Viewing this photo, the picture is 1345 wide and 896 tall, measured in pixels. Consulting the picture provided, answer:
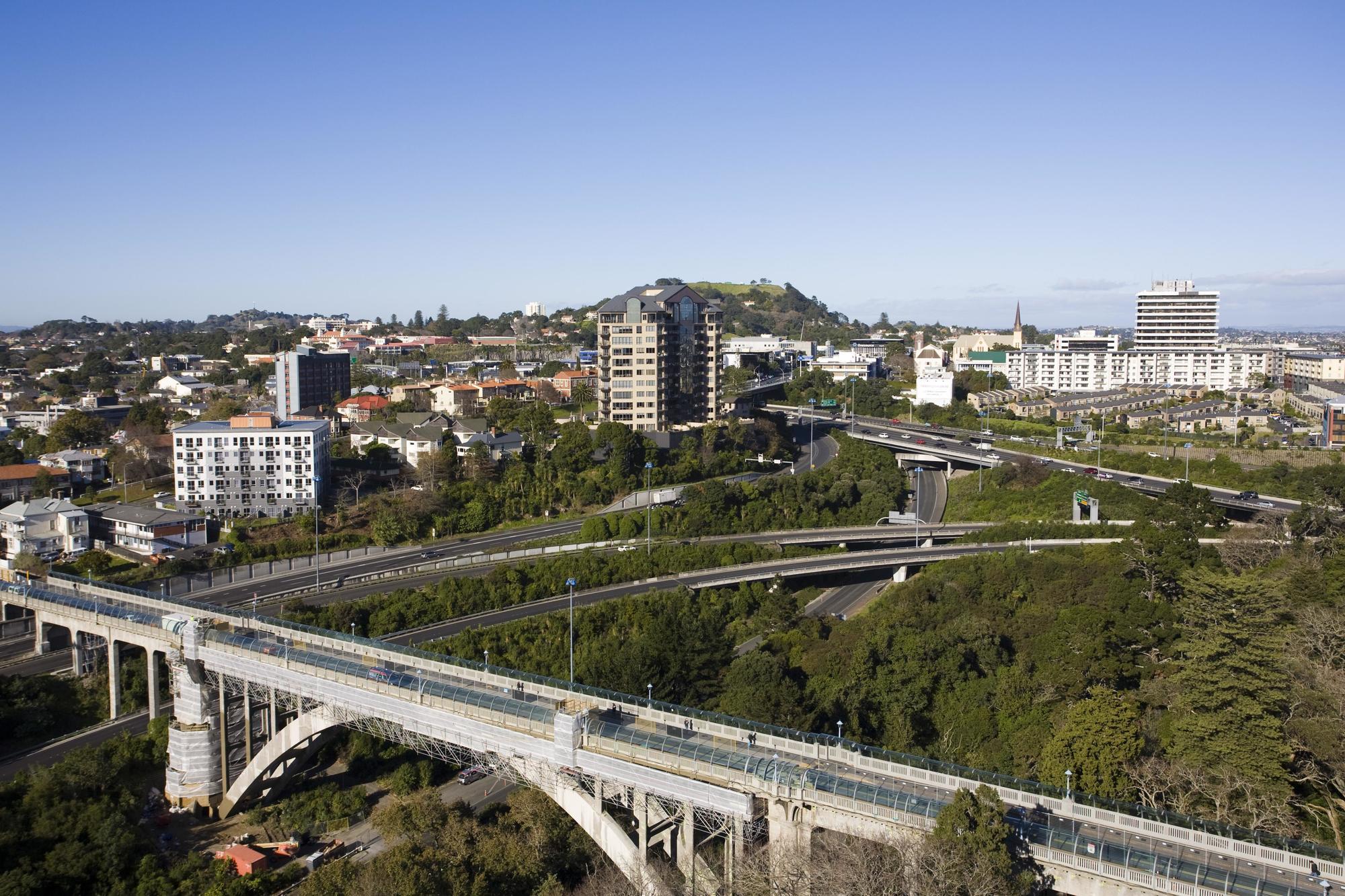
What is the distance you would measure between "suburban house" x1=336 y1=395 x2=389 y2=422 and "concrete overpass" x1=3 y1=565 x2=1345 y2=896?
3311 cm

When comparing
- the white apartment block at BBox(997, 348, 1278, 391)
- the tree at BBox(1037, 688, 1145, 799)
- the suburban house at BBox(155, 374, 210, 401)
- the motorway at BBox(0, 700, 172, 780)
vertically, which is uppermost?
the white apartment block at BBox(997, 348, 1278, 391)

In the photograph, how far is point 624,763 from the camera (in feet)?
63.7

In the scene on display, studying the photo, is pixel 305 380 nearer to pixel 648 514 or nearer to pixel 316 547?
pixel 316 547

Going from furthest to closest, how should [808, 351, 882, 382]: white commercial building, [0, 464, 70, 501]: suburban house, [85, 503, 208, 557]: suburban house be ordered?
[808, 351, 882, 382]: white commercial building, [0, 464, 70, 501]: suburban house, [85, 503, 208, 557]: suburban house

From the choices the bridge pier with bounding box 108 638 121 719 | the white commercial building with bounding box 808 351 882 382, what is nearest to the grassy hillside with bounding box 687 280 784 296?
the white commercial building with bounding box 808 351 882 382

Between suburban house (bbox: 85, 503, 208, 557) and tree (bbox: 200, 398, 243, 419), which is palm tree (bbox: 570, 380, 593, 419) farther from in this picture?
suburban house (bbox: 85, 503, 208, 557)

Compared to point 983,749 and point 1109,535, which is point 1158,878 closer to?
point 983,749

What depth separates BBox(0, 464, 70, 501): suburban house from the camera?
45.1 meters

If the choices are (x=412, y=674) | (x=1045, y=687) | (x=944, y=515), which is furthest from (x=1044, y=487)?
(x=412, y=674)

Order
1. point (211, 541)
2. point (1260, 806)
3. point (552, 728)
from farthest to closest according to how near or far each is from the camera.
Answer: point (211, 541), point (552, 728), point (1260, 806)

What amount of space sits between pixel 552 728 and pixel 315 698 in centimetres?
673

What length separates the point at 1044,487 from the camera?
161ft

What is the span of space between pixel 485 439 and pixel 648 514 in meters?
11.6

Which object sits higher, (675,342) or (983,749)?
(675,342)
